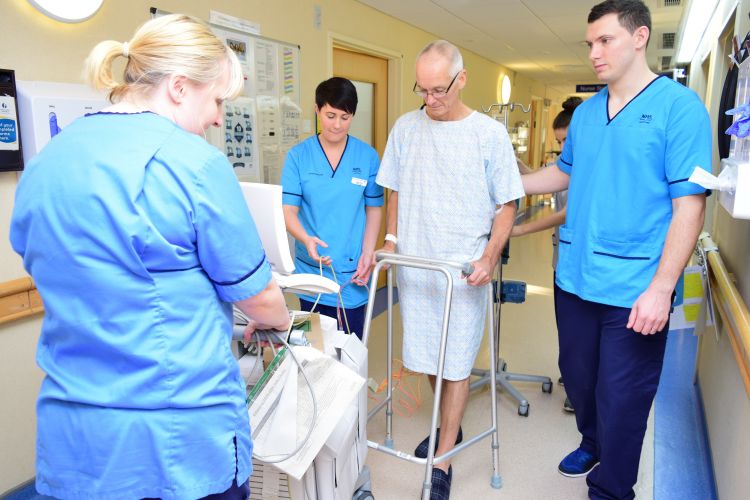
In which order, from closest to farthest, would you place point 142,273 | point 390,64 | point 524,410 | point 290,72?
point 142,273
point 524,410
point 290,72
point 390,64

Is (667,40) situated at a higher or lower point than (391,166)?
higher

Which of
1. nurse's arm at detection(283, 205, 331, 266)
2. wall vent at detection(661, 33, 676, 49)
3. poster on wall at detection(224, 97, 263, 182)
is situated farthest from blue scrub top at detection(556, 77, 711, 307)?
wall vent at detection(661, 33, 676, 49)

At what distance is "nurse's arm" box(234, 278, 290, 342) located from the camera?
3.43 ft

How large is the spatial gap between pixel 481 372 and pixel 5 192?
87.6 inches

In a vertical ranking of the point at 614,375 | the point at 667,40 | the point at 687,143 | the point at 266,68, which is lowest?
the point at 614,375

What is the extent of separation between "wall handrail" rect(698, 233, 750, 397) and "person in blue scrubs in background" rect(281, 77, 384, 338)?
1.22 m

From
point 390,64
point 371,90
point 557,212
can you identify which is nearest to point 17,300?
point 557,212

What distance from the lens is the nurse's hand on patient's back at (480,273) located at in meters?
1.87

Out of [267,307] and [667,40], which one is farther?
[667,40]

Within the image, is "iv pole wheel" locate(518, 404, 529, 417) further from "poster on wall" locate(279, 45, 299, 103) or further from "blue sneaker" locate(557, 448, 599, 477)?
"poster on wall" locate(279, 45, 299, 103)

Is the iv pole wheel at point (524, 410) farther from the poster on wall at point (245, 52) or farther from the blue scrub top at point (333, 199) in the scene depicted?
the poster on wall at point (245, 52)

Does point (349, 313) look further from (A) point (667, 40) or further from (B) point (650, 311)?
(A) point (667, 40)

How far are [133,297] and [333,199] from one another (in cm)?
133

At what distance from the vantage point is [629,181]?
161cm
